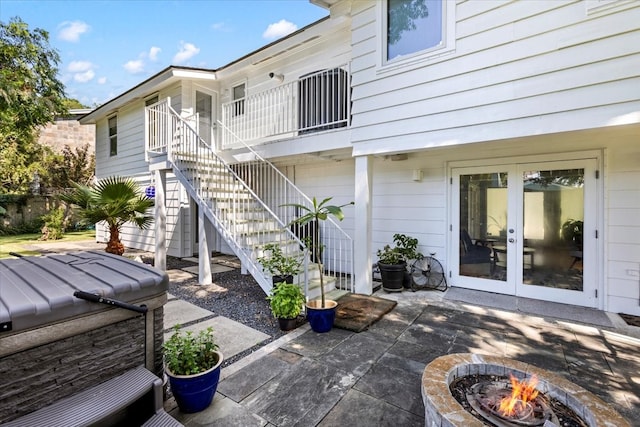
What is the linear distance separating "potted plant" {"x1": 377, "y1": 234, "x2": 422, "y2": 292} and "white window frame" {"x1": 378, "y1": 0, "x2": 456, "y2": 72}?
3.03 meters

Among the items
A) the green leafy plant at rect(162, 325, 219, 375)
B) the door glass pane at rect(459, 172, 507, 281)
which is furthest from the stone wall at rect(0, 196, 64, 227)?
the door glass pane at rect(459, 172, 507, 281)

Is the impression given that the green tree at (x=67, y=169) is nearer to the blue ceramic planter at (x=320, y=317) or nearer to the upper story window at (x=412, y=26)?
the blue ceramic planter at (x=320, y=317)

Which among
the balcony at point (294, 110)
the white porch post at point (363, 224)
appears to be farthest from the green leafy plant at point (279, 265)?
the balcony at point (294, 110)

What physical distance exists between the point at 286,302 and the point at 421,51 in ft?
13.4

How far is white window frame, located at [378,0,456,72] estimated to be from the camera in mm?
4125

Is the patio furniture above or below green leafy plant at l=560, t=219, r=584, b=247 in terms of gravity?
below

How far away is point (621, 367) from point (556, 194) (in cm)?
266

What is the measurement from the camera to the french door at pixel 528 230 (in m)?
4.49

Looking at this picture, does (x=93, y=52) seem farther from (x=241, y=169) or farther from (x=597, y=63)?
(x=597, y=63)

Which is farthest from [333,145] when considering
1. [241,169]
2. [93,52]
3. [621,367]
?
[93,52]

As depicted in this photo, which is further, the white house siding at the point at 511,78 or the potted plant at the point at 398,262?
the potted plant at the point at 398,262

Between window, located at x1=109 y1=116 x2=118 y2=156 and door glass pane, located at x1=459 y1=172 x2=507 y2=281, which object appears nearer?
door glass pane, located at x1=459 y1=172 x2=507 y2=281

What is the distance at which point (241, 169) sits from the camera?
818cm

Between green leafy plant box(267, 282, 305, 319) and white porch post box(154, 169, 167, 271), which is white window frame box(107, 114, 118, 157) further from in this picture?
green leafy plant box(267, 282, 305, 319)
